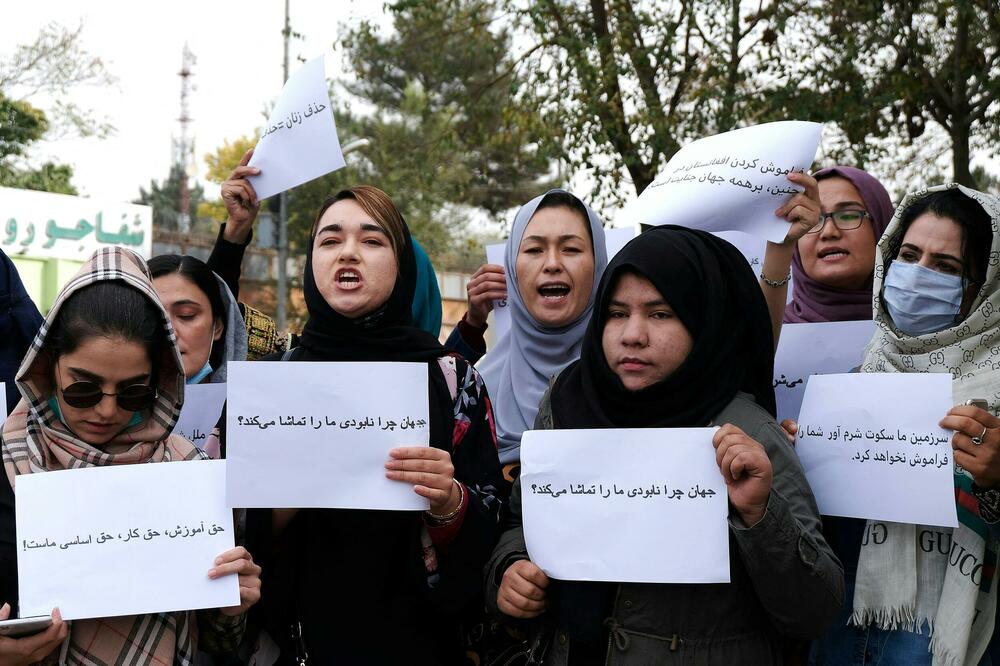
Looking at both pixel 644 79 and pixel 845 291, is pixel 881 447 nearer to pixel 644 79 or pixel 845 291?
pixel 845 291

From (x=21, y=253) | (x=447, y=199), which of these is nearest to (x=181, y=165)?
(x=447, y=199)

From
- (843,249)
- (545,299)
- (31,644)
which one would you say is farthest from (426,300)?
(31,644)

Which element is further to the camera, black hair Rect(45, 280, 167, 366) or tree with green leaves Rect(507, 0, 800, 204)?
tree with green leaves Rect(507, 0, 800, 204)

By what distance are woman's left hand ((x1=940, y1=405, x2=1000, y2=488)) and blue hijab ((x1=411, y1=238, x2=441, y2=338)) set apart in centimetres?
157

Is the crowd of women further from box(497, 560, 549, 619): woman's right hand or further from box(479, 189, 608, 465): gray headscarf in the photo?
box(479, 189, 608, 465): gray headscarf

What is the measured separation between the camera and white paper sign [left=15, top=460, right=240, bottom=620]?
2145mm

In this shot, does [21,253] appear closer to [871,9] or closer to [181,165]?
[871,9]

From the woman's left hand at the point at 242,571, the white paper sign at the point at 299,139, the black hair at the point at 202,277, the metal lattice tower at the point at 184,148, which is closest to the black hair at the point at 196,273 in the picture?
the black hair at the point at 202,277

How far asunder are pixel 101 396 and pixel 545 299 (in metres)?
1.54

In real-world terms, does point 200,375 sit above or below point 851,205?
below

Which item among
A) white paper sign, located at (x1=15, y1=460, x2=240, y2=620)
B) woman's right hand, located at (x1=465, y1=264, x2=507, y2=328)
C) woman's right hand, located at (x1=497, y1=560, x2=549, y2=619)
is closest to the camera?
white paper sign, located at (x1=15, y1=460, x2=240, y2=620)

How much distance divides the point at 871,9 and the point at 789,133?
6.68m

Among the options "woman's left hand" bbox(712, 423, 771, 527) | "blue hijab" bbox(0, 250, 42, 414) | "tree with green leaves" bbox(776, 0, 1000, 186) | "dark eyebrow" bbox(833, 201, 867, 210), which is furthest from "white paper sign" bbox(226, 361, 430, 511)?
"tree with green leaves" bbox(776, 0, 1000, 186)

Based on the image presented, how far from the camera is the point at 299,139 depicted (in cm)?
354
